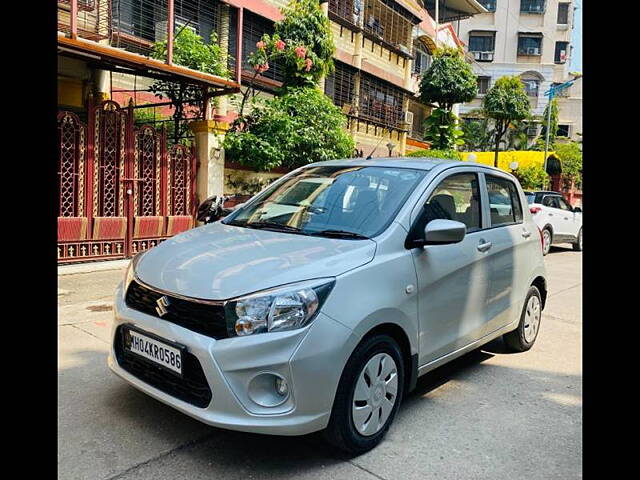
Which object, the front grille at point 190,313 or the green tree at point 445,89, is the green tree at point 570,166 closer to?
the green tree at point 445,89

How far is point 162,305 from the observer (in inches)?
120

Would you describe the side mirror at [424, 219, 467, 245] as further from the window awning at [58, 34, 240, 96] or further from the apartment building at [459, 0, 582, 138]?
the apartment building at [459, 0, 582, 138]

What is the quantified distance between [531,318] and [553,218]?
907 cm

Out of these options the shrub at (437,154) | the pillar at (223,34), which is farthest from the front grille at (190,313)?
the shrub at (437,154)

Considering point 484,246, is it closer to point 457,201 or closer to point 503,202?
point 457,201

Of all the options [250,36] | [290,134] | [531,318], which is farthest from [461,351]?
[250,36]

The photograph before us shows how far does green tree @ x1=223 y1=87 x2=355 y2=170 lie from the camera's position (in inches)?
427

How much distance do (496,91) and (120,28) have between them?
2091 cm

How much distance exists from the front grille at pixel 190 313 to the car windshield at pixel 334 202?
1.03 metres

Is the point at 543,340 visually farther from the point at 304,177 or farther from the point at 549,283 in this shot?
the point at 549,283

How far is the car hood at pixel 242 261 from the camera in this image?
115 inches

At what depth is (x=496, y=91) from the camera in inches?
1076

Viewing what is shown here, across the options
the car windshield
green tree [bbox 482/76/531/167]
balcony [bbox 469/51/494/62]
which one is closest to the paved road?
the car windshield
